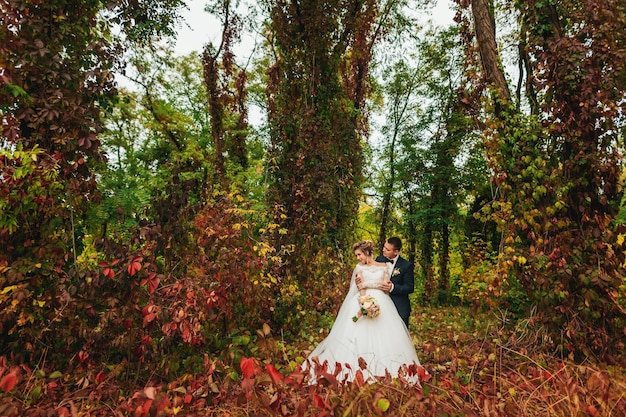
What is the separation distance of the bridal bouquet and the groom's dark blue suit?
627 millimetres

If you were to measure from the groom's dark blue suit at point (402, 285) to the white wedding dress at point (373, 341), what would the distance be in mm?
355

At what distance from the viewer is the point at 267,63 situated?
1641 centimetres

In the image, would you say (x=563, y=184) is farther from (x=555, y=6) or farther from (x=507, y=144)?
(x=555, y=6)

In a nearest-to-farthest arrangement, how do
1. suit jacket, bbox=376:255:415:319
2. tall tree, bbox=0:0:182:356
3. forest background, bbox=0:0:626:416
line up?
forest background, bbox=0:0:626:416 < tall tree, bbox=0:0:182:356 < suit jacket, bbox=376:255:415:319

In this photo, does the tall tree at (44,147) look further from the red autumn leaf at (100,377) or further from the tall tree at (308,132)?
the tall tree at (308,132)

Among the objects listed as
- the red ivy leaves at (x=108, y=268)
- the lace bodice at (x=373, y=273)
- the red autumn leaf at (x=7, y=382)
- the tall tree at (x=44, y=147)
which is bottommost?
the red autumn leaf at (x=7, y=382)

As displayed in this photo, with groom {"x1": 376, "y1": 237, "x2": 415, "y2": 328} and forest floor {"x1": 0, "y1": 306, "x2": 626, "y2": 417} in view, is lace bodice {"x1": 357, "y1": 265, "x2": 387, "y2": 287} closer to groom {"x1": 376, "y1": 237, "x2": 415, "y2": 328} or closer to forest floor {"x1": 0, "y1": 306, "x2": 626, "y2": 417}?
groom {"x1": 376, "y1": 237, "x2": 415, "y2": 328}

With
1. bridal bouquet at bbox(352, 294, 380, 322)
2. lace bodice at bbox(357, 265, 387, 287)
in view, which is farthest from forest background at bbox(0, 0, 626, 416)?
lace bodice at bbox(357, 265, 387, 287)

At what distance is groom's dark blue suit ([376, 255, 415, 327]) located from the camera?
16.6 feet

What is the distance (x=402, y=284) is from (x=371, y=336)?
3.59 feet

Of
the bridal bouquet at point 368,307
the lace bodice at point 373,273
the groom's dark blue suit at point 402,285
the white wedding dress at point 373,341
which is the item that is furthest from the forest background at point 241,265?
the lace bodice at point 373,273

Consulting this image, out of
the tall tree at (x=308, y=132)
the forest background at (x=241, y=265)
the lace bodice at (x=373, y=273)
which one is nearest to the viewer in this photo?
the forest background at (x=241, y=265)

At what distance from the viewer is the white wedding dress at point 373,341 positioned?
425cm

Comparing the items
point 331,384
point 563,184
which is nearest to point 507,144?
point 563,184
